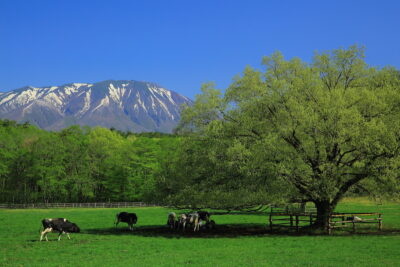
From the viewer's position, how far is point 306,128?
79.7 feet

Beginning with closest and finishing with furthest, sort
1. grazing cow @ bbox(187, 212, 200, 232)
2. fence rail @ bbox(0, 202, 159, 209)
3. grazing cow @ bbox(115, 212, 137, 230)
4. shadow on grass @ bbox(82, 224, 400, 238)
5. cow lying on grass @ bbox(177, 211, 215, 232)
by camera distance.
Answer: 1. shadow on grass @ bbox(82, 224, 400, 238)
2. grazing cow @ bbox(187, 212, 200, 232)
3. cow lying on grass @ bbox(177, 211, 215, 232)
4. grazing cow @ bbox(115, 212, 137, 230)
5. fence rail @ bbox(0, 202, 159, 209)

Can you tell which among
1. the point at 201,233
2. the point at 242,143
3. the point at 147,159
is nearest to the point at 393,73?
the point at 242,143

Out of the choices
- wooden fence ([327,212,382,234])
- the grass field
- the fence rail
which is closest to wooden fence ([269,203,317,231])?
the grass field

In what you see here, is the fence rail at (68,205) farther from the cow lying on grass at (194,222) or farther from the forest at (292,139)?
the forest at (292,139)

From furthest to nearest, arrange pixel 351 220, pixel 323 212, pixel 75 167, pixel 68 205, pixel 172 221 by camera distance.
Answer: pixel 75 167 → pixel 68 205 → pixel 172 221 → pixel 351 220 → pixel 323 212

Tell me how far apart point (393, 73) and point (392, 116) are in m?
4.75

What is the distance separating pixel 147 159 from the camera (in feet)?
251

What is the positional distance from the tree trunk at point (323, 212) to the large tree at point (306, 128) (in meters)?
0.06

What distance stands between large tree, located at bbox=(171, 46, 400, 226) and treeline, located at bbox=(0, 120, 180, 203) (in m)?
46.0

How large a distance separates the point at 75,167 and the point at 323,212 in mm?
60650

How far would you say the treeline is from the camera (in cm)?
7556

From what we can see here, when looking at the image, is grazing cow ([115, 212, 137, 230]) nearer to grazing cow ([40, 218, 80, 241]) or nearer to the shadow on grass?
the shadow on grass

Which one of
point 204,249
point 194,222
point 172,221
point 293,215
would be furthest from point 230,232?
point 204,249

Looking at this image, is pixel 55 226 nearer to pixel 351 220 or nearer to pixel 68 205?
pixel 351 220
